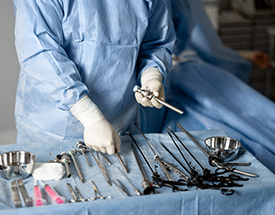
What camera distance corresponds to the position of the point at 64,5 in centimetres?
134

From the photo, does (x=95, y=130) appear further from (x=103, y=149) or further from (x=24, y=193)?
(x=24, y=193)

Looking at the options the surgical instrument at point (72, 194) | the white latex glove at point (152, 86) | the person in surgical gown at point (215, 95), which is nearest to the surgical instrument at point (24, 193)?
the surgical instrument at point (72, 194)

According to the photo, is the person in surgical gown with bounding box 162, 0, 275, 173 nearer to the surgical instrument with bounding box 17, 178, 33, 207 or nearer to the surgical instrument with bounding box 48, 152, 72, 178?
the surgical instrument with bounding box 48, 152, 72, 178

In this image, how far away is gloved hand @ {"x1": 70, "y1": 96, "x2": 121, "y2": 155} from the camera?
126 centimetres

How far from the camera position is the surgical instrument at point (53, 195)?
3.28 ft

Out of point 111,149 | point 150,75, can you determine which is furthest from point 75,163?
point 150,75

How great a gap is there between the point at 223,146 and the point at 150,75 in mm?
491

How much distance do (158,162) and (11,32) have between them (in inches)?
62.1

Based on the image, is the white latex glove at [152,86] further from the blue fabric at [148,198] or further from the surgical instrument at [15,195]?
the surgical instrument at [15,195]

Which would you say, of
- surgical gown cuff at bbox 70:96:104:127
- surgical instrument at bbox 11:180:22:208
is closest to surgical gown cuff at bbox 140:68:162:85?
surgical gown cuff at bbox 70:96:104:127

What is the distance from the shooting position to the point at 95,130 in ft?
4.20

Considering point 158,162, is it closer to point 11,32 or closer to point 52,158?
point 52,158

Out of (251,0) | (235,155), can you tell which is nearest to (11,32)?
(235,155)

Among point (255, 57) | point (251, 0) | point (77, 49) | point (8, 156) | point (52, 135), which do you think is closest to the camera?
point (8, 156)
